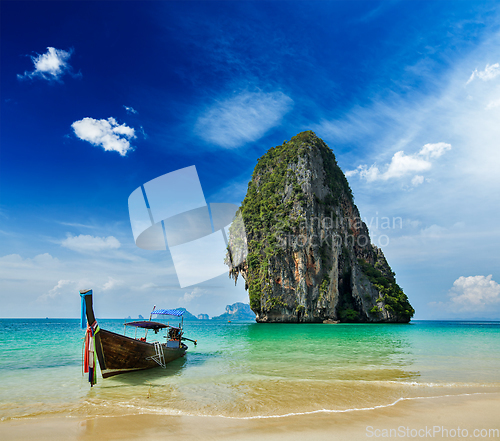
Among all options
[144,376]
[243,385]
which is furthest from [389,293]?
[144,376]

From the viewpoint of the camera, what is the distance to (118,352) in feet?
30.6

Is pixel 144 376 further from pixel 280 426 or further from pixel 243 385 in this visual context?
pixel 280 426

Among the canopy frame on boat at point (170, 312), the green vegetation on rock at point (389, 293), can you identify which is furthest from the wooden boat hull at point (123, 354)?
the green vegetation on rock at point (389, 293)

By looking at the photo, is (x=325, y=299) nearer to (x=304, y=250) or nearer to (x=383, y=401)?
(x=304, y=250)

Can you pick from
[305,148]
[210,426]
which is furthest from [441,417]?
[305,148]

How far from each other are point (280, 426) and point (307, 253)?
1550 inches

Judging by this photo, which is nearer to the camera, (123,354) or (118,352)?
(118,352)

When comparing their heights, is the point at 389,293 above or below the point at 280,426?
above

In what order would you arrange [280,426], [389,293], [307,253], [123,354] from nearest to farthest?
1. [280,426]
2. [123,354]
3. [307,253]
4. [389,293]

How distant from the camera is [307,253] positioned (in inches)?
1722

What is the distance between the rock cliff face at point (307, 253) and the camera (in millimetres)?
42875

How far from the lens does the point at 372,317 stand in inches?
1759

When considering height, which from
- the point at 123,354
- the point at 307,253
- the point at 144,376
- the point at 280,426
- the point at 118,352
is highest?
the point at 307,253

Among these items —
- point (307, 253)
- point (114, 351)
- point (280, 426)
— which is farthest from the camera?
point (307, 253)
